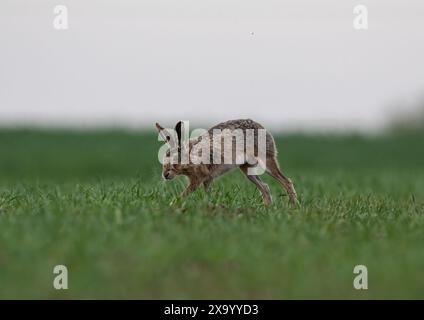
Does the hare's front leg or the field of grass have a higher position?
the hare's front leg

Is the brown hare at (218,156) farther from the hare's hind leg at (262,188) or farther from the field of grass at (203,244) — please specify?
the field of grass at (203,244)

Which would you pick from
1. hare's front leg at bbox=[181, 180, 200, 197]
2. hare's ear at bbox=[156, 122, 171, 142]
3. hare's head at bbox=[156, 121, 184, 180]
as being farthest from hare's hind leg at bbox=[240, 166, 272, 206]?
hare's ear at bbox=[156, 122, 171, 142]

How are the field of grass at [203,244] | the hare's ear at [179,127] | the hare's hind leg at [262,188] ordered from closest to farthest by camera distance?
the field of grass at [203,244], the hare's ear at [179,127], the hare's hind leg at [262,188]

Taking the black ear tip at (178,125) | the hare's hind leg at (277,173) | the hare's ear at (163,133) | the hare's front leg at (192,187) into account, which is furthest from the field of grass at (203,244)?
the black ear tip at (178,125)

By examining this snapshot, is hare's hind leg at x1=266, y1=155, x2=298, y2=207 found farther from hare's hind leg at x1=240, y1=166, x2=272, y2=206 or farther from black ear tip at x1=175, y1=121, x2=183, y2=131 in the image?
black ear tip at x1=175, y1=121, x2=183, y2=131

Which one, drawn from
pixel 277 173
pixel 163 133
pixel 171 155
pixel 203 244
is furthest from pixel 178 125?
pixel 203 244

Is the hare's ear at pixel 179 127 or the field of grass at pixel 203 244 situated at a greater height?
the hare's ear at pixel 179 127

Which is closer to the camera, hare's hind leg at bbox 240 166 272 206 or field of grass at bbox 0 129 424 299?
field of grass at bbox 0 129 424 299

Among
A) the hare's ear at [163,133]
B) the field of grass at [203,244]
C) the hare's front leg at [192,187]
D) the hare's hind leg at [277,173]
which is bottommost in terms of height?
the field of grass at [203,244]
